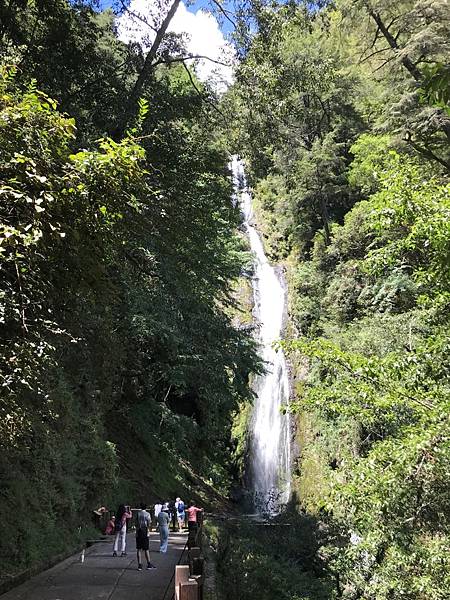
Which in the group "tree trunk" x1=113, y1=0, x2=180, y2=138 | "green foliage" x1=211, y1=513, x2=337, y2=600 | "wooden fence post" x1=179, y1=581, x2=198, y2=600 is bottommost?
"green foliage" x1=211, y1=513, x2=337, y2=600

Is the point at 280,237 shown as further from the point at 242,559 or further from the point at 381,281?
the point at 242,559

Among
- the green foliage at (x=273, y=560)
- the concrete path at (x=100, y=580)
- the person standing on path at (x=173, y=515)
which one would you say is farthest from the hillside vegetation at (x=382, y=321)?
the person standing on path at (x=173, y=515)

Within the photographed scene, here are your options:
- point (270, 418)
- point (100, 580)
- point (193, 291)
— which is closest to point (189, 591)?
point (100, 580)

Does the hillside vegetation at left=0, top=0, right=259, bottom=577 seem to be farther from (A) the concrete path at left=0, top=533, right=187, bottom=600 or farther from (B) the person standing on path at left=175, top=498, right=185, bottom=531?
(B) the person standing on path at left=175, top=498, right=185, bottom=531

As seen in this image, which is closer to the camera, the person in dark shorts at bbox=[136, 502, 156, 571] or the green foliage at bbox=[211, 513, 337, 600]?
the green foliage at bbox=[211, 513, 337, 600]

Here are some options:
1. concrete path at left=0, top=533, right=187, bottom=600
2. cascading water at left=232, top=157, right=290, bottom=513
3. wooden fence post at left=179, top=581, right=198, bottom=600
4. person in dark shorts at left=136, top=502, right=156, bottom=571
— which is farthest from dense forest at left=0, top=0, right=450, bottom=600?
wooden fence post at left=179, top=581, right=198, bottom=600

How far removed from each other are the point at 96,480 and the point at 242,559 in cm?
625

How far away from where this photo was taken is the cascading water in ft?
83.7

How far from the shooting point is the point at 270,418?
29.2m

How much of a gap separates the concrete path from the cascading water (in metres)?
11.5

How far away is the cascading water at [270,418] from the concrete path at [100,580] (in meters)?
11.5

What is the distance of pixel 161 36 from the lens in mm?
10500

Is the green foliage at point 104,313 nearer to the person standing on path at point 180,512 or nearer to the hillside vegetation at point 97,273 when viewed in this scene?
the hillside vegetation at point 97,273

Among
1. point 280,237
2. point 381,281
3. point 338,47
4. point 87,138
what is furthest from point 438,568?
point 280,237
